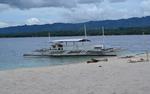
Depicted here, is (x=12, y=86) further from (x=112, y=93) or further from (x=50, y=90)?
(x=112, y=93)

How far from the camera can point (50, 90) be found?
46.6ft

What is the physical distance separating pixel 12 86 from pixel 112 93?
4493 mm

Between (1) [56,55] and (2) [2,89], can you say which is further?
(1) [56,55]

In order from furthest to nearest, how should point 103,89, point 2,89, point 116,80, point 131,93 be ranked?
1. point 116,80
2. point 2,89
3. point 103,89
4. point 131,93

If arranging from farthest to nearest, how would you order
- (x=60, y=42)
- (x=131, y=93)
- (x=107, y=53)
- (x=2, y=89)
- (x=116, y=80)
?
(x=60, y=42) < (x=107, y=53) < (x=116, y=80) < (x=2, y=89) < (x=131, y=93)

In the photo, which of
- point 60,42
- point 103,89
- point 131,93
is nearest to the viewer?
point 131,93

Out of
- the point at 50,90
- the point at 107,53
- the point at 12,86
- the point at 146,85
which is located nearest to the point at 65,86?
the point at 50,90

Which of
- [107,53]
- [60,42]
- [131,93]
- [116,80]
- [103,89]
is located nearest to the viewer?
[131,93]

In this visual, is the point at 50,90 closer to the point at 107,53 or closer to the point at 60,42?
the point at 107,53

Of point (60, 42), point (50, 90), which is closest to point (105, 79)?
point (50, 90)

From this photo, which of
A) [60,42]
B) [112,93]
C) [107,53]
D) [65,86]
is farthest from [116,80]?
[60,42]

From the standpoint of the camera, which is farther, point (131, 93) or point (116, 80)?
point (116, 80)

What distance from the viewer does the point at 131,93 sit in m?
12.5

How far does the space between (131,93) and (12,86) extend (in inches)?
201
